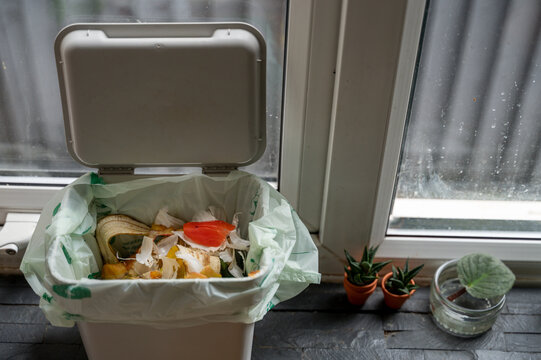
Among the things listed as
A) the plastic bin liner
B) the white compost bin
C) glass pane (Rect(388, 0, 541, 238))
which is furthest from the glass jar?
the white compost bin

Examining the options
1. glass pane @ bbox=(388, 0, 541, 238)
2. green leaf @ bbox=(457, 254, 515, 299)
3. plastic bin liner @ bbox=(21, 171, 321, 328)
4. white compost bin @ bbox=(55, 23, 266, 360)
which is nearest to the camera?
plastic bin liner @ bbox=(21, 171, 321, 328)

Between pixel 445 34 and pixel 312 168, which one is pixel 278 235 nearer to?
pixel 312 168

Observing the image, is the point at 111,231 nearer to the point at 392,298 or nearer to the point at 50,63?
the point at 50,63

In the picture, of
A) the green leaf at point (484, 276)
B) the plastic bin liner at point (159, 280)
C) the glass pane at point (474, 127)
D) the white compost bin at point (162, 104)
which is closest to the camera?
the plastic bin liner at point (159, 280)

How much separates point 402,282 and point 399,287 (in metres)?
0.01

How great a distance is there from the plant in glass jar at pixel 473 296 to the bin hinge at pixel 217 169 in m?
0.53

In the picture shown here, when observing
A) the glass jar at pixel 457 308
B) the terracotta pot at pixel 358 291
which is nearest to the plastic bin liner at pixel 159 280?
the terracotta pot at pixel 358 291

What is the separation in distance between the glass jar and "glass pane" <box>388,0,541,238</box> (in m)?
0.12

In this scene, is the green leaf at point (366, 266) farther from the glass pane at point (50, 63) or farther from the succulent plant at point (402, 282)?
the glass pane at point (50, 63)

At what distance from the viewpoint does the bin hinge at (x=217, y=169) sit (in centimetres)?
103

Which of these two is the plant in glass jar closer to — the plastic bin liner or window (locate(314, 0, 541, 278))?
window (locate(314, 0, 541, 278))

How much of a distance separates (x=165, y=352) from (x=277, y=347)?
1.04 ft

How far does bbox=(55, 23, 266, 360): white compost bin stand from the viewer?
859mm

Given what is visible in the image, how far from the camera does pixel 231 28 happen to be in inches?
35.4
